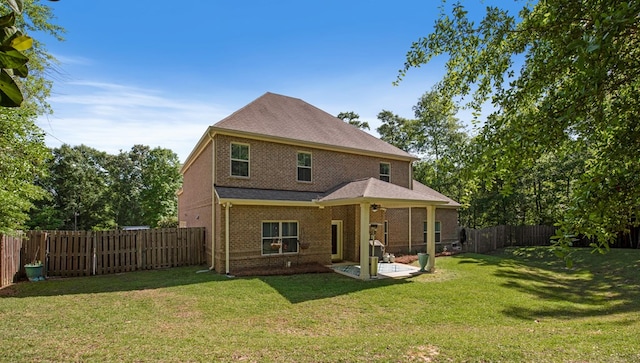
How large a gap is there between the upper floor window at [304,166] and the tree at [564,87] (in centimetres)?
1152

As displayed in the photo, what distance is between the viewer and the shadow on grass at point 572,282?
9586 mm

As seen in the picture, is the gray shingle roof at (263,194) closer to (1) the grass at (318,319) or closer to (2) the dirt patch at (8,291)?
(1) the grass at (318,319)

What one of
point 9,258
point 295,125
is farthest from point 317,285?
point 9,258

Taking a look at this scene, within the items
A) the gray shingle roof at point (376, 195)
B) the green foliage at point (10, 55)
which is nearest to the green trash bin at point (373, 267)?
the gray shingle roof at point (376, 195)

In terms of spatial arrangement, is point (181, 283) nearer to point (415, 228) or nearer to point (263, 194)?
point (263, 194)

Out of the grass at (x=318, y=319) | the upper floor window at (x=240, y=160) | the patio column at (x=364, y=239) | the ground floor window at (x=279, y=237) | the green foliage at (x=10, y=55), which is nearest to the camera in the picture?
the green foliage at (x=10, y=55)

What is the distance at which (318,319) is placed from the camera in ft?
26.5

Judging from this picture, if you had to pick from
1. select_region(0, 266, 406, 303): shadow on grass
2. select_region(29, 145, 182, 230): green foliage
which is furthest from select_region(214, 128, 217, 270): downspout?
select_region(29, 145, 182, 230): green foliage

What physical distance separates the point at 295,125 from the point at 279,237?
19.4 feet

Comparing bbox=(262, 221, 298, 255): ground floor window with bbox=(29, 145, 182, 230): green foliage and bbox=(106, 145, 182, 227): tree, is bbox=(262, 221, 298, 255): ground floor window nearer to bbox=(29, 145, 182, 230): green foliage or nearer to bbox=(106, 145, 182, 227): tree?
bbox=(29, 145, 182, 230): green foliage

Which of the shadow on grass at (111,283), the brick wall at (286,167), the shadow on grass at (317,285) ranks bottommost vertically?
the shadow on grass at (317,285)

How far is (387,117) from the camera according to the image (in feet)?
121

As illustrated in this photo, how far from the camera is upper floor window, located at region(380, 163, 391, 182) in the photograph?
1939cm

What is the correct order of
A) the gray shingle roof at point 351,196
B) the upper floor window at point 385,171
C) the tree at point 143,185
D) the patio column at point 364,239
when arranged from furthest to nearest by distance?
the tree at point 143,185
the upper floor window at point 385,171
the gray shingle roof at point 351,196
the patio column at point 364,239
